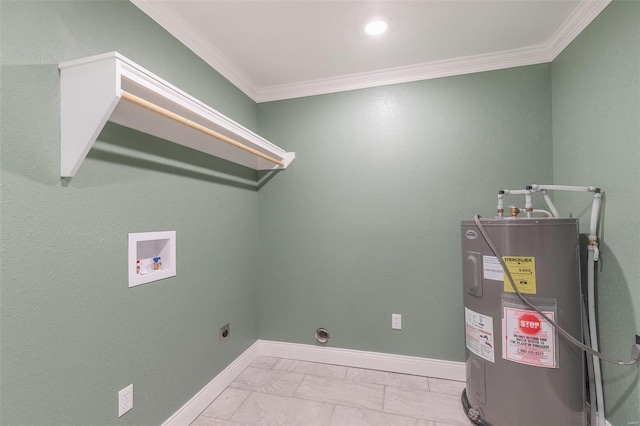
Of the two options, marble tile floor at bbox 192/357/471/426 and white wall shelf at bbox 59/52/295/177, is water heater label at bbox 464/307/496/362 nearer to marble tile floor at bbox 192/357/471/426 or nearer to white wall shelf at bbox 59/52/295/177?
marble tile floor at bbox 192/357/471/426

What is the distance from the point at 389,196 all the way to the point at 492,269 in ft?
3.06

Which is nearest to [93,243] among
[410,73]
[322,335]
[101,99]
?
[101,99]

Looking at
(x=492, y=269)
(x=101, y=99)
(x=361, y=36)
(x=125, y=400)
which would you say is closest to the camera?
(x=101, y=99)

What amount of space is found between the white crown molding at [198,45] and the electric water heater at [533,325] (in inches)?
80.3

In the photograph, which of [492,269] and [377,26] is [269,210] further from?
[492,269]

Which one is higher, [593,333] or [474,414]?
[593,333]

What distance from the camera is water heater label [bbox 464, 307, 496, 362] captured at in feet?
5.09

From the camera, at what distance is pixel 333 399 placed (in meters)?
1.92

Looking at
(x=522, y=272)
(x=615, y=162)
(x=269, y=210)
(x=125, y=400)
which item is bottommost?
(x=125, y=400)

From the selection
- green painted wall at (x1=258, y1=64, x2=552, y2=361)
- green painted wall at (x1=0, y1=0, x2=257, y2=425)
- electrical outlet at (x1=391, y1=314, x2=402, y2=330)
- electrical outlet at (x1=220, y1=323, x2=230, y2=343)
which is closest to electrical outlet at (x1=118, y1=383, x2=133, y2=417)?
green painted wall at (x1=0, y1=0, x2=257, y2=425)

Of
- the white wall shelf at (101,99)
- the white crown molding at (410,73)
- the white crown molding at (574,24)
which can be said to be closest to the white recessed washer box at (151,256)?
the white wall shelf at (101,99)

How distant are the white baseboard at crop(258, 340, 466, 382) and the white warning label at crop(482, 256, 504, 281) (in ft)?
3.19

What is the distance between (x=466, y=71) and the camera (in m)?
2.13

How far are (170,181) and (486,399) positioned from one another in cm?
215
